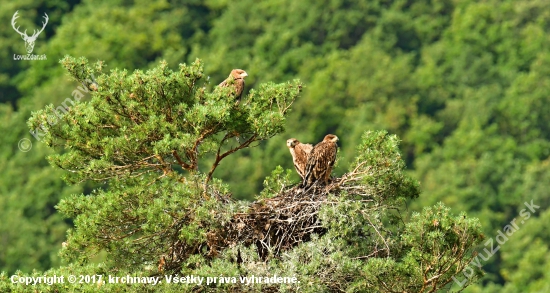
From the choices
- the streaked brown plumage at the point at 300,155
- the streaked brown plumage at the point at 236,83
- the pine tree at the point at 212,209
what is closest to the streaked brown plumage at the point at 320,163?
the pine tree at the point at 212,209

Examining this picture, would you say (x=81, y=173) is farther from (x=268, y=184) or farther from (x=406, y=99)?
(x=406, y=99)

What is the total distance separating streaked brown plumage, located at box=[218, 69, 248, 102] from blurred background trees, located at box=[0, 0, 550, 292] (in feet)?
126

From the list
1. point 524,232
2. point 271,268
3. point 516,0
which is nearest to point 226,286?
point 271,268

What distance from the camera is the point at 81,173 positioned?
49.1ft

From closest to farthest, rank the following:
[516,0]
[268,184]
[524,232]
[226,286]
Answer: [226,286]
[268,184]
[524,232]
[516,0]

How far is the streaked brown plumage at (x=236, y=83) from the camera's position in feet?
49.6

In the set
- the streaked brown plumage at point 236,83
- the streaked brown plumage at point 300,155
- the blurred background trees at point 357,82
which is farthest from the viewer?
the blurred background trees at point 357,82

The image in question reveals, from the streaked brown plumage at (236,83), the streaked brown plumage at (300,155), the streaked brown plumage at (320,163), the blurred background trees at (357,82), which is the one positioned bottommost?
the streaked brown plumage at (320,163)

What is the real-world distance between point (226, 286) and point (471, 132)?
210 ft

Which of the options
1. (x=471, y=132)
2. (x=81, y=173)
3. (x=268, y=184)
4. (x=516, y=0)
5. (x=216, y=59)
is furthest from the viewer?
(x=516, y=0)

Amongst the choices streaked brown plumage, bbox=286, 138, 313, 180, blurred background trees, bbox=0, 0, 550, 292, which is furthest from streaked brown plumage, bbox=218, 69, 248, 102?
blurred background trees, bbox=0, 0, 550, 292

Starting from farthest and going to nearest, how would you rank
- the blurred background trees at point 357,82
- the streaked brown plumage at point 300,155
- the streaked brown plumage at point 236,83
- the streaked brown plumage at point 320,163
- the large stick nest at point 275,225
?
the blurred background trees at point 357,82 → the streaked brown plumage at point 300,155 → the streaked brown plumage at point 236,83 → the streaked brown plumage at point 320,163 → the large stick nest at point 275,225

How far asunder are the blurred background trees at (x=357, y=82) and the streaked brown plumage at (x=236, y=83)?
3847 centimetres

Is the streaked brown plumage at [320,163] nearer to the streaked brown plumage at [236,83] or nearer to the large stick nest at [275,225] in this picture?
the large stick nest at [275,225]
